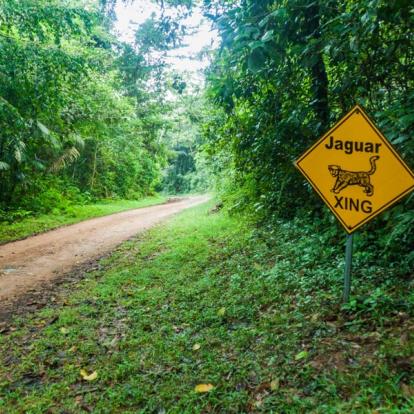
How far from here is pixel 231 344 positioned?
13.6 ft

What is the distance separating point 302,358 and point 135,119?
20.7m

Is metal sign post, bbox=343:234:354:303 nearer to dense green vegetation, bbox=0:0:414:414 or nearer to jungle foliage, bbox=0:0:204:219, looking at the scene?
dense green vegetation, bbox=0:0:414:414

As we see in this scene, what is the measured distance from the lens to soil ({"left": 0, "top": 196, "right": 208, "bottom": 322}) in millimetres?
6716

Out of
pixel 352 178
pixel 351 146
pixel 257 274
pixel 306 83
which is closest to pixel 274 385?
pixel 352 178

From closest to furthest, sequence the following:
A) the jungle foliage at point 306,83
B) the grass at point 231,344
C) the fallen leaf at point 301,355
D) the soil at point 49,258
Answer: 1. the grass at point 231,344
2. the fallen leaf at point 301,355
3. the jungle foliage at point 306,83
4. the soil at point 49,258

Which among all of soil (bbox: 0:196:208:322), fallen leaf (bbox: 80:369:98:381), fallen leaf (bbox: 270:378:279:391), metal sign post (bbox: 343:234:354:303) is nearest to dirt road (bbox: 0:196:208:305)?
soil (bbox: 0:196:208:322)

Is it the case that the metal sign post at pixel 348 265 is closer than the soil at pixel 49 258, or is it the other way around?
the metal sign post at pixel 348 265

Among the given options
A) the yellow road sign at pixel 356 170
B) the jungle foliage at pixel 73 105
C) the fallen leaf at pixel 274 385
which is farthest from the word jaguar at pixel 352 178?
the jungle foliage at pixel 73 105

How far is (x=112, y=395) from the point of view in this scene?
3.56 meters

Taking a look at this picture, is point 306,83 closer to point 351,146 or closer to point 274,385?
point 351,146

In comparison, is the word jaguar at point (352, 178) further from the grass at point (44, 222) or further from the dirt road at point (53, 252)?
the grass at point (44, 222)

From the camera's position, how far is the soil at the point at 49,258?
6.72 m

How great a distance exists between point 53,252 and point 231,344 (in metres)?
7.18

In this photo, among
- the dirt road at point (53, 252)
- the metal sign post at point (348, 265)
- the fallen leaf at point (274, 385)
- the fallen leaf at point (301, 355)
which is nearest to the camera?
the fallen leaf at point (274, 385)
